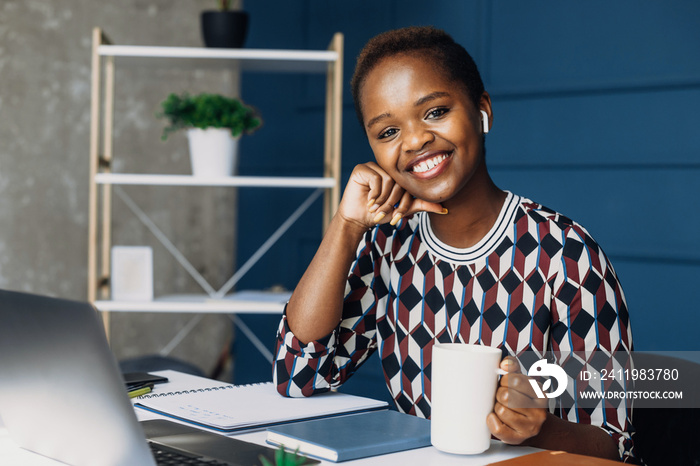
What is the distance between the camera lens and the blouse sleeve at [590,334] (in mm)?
1092

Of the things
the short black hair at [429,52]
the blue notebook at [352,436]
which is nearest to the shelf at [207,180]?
the short black hair at [429,52]

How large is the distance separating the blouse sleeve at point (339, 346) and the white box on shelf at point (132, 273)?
141 cm

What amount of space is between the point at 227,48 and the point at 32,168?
108 cm

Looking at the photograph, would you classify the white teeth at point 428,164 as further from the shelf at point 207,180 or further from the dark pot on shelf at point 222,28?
the dark pot on shelf at point 222,28

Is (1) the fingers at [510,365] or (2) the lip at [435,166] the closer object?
(1) the fingers at [510,365]

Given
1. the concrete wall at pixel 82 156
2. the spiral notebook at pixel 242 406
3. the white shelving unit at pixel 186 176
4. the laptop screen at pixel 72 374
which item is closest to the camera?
the laptop screen at pixel 72 374

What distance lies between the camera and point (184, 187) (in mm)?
3416

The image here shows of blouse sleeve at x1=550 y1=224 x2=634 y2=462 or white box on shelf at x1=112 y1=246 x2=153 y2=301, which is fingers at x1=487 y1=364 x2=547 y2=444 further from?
white box on shelf at x1=112 y1=246 x2=153 y2=301

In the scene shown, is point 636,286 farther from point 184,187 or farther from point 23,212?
point 23,212

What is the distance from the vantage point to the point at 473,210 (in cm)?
129

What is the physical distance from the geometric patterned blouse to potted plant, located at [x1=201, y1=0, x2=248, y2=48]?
1512 millimetres

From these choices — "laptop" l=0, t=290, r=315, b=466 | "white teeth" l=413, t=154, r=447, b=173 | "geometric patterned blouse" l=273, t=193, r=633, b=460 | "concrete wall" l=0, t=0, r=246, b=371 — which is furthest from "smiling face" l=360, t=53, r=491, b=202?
"concrete wall" l=0, t=0, r=246, b=371

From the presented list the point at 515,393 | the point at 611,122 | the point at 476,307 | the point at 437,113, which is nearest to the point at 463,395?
the point at 515,393

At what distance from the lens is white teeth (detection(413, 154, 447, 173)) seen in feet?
4.05
